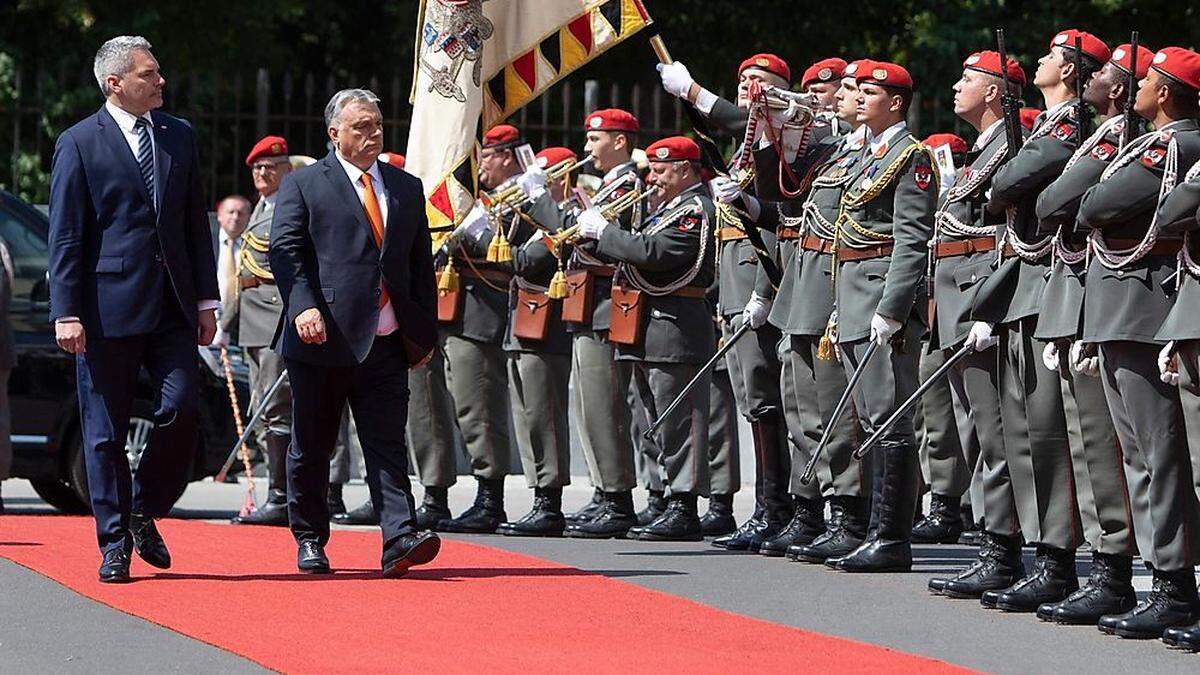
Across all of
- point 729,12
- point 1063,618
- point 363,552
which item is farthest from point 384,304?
point 729,12

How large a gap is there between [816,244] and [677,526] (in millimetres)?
1905

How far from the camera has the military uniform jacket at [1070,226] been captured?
850 centimetres

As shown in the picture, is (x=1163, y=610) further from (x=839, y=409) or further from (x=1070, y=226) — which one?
(x=839, y=409)

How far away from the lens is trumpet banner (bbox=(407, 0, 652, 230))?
12211 millimetres

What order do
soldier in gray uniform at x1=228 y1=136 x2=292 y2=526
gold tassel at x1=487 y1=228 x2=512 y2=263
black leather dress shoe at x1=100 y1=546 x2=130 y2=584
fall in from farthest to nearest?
soldier in gray uniform at x1=228 y1=136 x2=292 y2=526
gold tassel at x1=487 y1=228 x2=512 y2=263
black leather dress shoe at x1=100 y1=546 x2=130 y2=584

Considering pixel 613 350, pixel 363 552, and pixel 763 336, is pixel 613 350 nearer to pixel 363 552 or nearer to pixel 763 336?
pixel 763 336

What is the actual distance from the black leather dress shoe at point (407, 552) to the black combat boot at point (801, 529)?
209 cm

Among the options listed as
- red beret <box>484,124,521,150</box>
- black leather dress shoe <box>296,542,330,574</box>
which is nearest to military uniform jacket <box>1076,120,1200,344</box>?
black leather dress shoe <box>296,542,330,574</box>

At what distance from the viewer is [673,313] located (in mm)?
12117

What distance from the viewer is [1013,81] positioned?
9625 mm

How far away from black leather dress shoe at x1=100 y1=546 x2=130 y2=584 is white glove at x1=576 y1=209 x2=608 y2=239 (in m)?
3.35

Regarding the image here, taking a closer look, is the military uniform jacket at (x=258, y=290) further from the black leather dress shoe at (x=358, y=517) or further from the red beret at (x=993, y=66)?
the red beret at (x=993, y=66)

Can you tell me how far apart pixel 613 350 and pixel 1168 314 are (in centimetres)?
453

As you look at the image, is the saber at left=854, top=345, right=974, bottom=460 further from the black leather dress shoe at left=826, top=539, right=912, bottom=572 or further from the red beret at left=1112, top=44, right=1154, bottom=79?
the red beret at left=1112, top=44, right=1154, bottom=79
